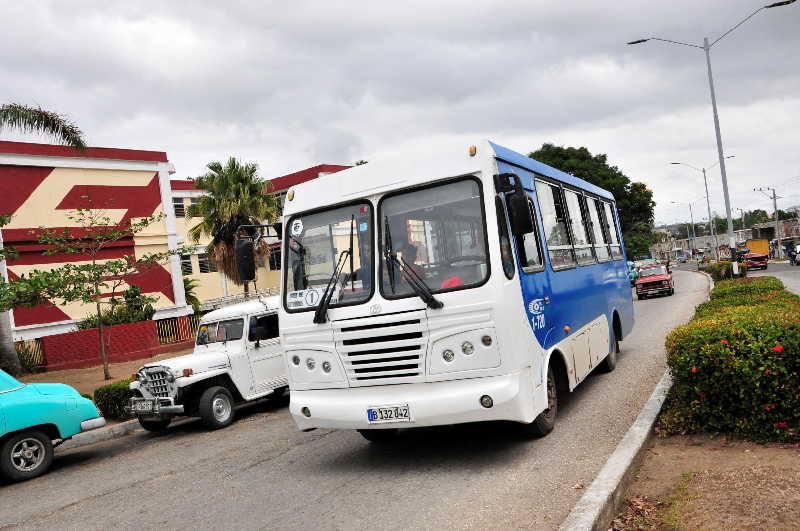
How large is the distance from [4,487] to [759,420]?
335 inches

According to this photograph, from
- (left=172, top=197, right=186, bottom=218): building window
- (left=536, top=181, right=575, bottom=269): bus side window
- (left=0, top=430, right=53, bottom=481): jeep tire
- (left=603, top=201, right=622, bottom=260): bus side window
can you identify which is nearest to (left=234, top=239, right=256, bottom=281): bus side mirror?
(left=536, top=181, right=575, bottom=269): bus side window

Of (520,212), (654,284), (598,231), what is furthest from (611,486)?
(654,284)

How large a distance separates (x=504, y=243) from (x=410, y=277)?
35.9 inches

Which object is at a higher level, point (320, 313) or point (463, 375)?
Answer: point (320, 313)

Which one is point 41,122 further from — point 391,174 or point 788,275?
point 788,275

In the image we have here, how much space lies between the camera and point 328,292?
6.48m

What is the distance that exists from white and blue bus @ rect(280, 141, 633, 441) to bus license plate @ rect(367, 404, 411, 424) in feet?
0.03

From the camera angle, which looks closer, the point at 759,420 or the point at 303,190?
the point at 759,420

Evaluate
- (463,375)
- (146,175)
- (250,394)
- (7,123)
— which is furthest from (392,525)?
(146,175)

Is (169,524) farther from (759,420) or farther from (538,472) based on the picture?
(759,420)

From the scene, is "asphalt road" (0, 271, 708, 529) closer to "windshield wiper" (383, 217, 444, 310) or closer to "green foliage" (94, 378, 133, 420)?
"windshield wiper" (383, 217, 444, 310)

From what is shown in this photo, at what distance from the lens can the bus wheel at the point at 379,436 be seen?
7527mm

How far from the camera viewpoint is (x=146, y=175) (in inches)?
1170

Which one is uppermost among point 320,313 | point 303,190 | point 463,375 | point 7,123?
point 7,123
